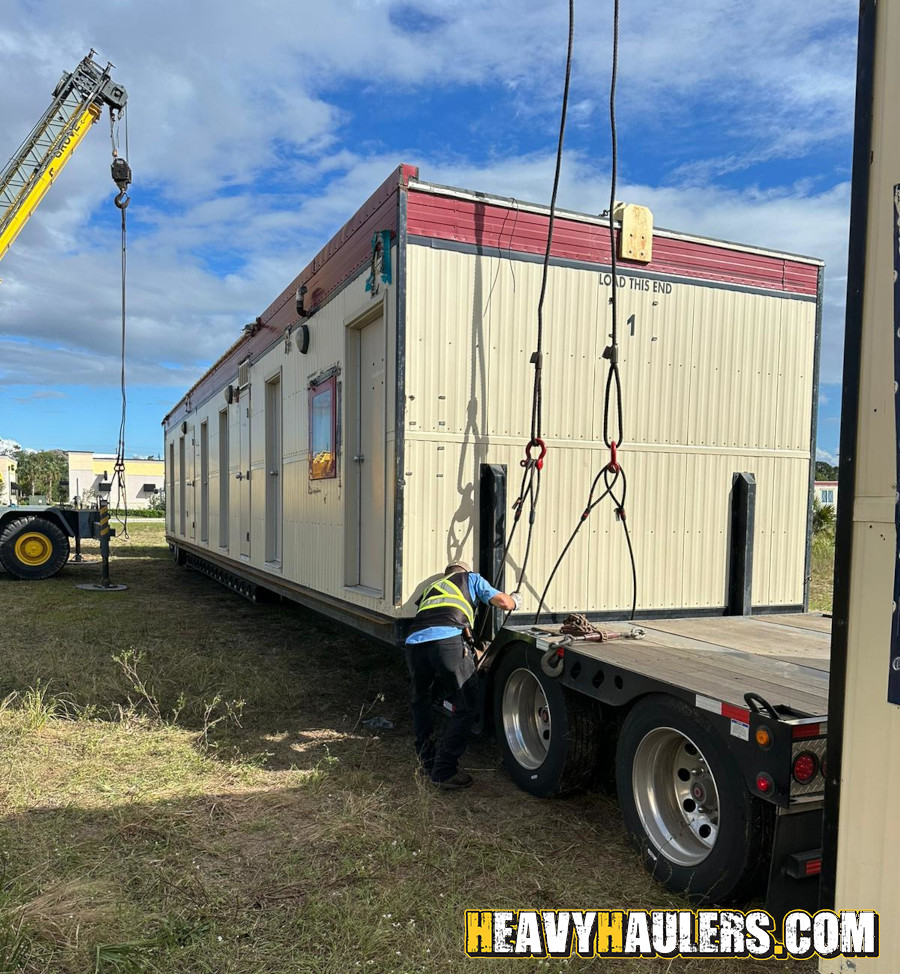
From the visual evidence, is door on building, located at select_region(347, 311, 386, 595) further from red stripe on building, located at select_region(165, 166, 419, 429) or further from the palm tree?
the palm tree

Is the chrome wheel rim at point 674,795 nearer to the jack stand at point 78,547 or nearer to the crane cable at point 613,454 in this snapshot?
the crane cable at point 613,454

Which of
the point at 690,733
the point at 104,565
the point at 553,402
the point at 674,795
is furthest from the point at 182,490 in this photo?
the point at 690,733

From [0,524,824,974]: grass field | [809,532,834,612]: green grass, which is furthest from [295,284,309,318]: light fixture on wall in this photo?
[809,532,834,612]: green grass

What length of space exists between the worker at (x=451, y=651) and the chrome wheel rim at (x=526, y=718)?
0.76ft

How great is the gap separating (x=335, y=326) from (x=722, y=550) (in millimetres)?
3412

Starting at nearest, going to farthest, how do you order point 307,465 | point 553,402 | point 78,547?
1. point 553,402
2. point 307,465
3. point 78,547

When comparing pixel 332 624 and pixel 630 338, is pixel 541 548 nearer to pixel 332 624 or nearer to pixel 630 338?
pixel 630 338

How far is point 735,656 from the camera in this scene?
406 cm

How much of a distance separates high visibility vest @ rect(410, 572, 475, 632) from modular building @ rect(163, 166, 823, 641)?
24 cm

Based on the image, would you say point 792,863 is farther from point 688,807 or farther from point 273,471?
point 273,471

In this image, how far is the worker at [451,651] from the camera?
465 cm

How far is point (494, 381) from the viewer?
16.9 feet

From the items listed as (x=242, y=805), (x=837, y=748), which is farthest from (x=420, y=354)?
(x=837, y=748)

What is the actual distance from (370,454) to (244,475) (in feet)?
14.4
